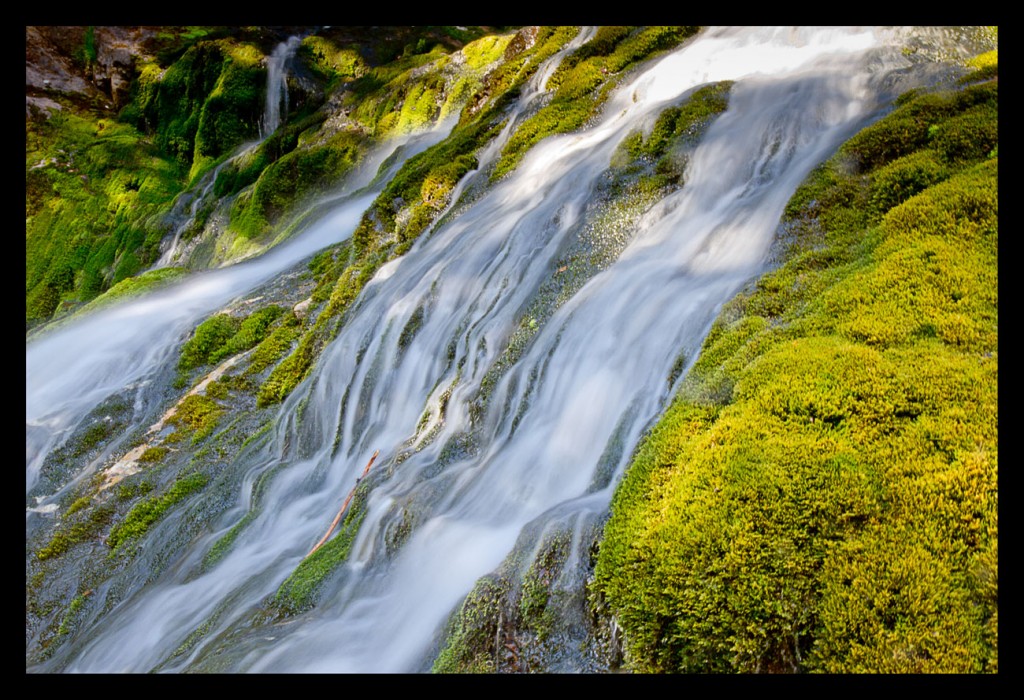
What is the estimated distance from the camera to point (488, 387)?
28.3 ft

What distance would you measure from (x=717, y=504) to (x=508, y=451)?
2937 millimetres

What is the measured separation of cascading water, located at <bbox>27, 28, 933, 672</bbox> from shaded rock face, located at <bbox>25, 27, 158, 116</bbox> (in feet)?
A: 77.5

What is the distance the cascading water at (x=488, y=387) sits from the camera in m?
6.96

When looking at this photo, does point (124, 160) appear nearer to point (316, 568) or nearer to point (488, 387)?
point (488, 387)

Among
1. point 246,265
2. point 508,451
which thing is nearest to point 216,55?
point 246,265

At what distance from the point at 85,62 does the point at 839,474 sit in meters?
36.7

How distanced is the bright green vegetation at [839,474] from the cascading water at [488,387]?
0.76m

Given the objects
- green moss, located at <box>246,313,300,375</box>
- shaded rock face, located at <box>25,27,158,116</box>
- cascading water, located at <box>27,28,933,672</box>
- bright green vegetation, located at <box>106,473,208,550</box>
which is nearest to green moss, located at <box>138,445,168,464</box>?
bright green vegetation, located at <box>106,473,208,550</box>

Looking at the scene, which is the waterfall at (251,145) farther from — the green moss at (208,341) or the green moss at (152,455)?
the green moss at (152,455)

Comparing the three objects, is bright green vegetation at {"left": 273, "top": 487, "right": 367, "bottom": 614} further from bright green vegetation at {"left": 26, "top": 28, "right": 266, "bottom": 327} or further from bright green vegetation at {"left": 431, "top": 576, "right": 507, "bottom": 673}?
bright green vegetation at {"left": 26, "top": 28, "right": 266, "bottom": 327}

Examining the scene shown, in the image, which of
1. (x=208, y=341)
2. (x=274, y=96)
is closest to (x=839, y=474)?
(x=208, y=341)

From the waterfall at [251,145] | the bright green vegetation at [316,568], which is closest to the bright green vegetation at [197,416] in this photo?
the bright green vegetation at [316,568]

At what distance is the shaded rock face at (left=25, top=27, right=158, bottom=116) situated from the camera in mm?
31656

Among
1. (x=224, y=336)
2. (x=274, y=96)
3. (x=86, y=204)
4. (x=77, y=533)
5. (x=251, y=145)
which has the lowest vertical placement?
(x=77, y=533)
